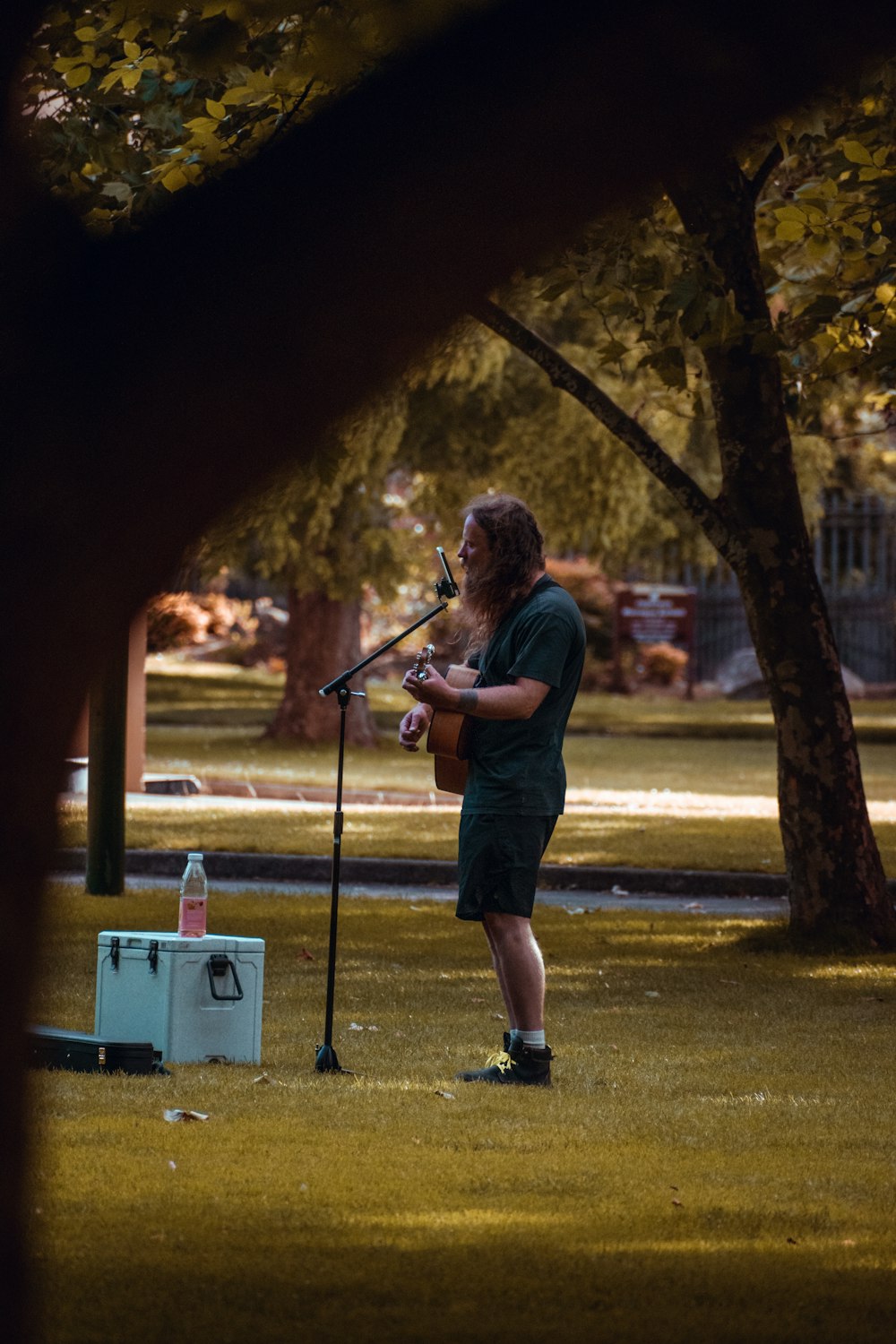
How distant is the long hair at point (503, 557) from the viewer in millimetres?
6859

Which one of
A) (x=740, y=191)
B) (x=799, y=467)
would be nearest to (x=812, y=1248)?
(x=740, y=191)

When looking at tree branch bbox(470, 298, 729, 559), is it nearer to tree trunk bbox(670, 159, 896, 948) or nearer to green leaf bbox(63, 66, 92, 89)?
tree trunk bbox(670, 159, 896, 948)

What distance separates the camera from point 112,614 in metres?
2.80

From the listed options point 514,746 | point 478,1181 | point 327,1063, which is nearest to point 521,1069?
point 327,1063

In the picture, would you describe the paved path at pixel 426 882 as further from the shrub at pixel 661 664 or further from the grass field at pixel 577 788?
the shrub at pixel 661 664

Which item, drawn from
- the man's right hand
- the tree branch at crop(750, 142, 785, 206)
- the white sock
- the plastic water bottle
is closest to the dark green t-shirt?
the man's right hand

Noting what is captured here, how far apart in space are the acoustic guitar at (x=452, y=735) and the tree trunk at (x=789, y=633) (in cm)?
404

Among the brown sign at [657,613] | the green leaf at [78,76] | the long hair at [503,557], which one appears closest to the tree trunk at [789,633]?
the green leaf at [78,76]

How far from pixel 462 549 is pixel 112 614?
164 inches

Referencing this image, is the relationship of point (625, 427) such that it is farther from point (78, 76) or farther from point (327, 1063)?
point (327, 1063)

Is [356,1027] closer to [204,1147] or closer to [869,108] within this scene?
[204,1147]

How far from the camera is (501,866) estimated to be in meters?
6.77

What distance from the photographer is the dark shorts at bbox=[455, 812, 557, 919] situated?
6.77 metres

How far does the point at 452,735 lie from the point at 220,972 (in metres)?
1.28
